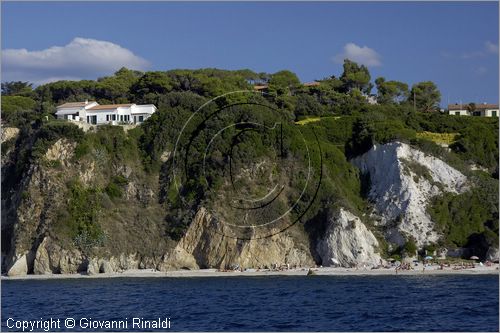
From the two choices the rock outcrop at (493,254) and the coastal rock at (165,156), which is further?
the coastal rock at (165,156)

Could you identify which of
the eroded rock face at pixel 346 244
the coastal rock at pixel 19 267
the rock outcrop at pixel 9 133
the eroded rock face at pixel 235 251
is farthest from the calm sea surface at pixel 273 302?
the rock outcrop at pixel 9 133

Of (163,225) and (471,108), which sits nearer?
(163,225)

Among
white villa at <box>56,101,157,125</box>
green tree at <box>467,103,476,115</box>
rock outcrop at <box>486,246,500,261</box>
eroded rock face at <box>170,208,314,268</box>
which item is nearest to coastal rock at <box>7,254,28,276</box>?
eroded rock face at <box>170,208,314,268</box>

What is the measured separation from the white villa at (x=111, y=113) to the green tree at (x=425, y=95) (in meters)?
23.5

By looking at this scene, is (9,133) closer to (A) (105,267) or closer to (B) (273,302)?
(A) (105,267)

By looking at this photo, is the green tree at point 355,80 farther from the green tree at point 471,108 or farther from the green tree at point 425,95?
the green tree at point 471,108

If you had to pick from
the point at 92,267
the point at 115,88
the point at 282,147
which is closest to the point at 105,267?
the point at 92,267

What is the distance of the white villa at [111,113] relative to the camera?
68875 millimetres

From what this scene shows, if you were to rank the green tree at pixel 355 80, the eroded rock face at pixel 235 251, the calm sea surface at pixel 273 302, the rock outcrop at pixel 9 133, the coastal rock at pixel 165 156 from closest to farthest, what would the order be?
the calm sea surface at pixel 273 302 → the eroded rock face at pixel 235 251 → the coastal rock at pixel 165 156 → the rock outcrop at pixel 9 133 → the green tree at pixel 355 80

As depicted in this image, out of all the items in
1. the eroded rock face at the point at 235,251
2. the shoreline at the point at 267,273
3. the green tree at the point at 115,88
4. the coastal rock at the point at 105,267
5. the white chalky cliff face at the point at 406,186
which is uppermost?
the green tree at the point at 115,88

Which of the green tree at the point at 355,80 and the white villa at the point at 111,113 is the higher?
the green tree at the point at 355,80

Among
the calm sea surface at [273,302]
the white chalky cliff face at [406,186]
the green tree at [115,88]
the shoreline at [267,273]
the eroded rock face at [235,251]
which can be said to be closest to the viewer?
the calm sea surface at [273,302]

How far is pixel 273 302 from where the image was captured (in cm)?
4188

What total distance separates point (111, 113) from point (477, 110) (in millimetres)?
28139
